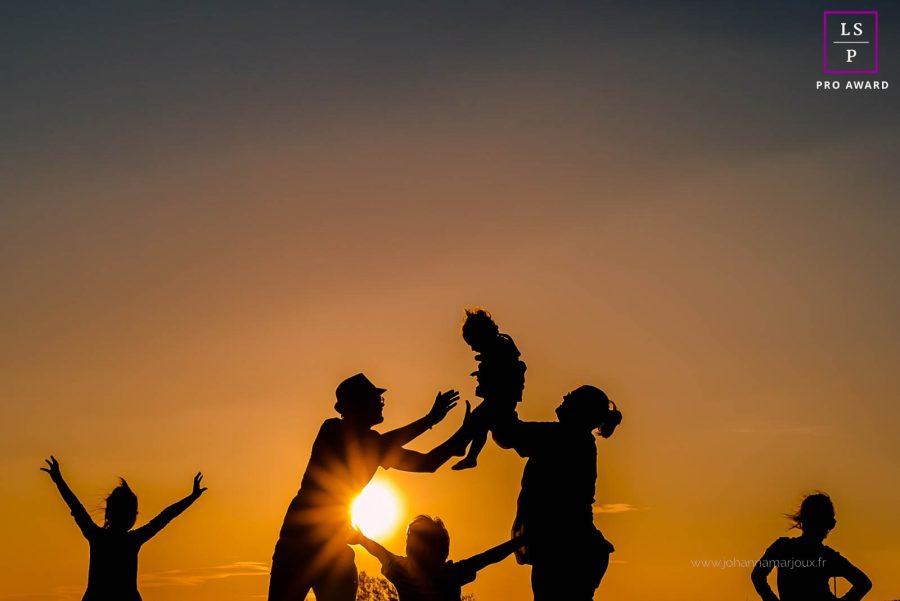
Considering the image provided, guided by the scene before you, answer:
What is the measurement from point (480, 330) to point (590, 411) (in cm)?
139

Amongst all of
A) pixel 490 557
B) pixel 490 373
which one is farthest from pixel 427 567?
pixel 490 373

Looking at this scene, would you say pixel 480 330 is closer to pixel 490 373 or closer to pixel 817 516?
pixel 490 373

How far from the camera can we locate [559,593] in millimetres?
11453

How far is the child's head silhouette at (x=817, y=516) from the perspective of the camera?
1202 centimetres

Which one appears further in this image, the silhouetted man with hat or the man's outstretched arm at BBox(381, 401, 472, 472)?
the man's outstretched arm at BBox(381, 401, 472, 472)

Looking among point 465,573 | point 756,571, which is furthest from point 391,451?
point 756,571

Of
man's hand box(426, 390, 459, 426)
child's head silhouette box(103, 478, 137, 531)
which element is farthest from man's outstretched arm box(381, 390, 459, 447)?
child's head silhouette box(103, 478, 137, 531)

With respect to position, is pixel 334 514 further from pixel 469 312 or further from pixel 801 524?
pixel 801 524

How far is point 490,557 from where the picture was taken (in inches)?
440

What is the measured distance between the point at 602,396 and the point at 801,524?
7.42 feet

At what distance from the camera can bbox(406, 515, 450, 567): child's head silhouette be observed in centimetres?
1072

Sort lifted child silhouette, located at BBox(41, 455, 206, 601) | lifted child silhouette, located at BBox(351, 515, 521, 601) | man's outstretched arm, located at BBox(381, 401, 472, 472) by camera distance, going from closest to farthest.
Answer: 1. lifted child silhouette, located at BBox(351, 515, 521, 601)
2. man's outstretched arm, located at BBox(381, 401, 472, 472)
3. lifted child silhouette, located at BBox(41, 455, 206, 601)

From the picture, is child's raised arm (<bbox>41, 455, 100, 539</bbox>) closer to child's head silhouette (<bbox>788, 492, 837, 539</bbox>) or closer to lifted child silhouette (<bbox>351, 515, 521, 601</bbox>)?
lifted child silhouette (<bbox>351, 515, 521, 601</bbox>)

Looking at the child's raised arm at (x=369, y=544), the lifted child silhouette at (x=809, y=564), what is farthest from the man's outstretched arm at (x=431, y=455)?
the lifted child silhouette at (x=809, y=564)
